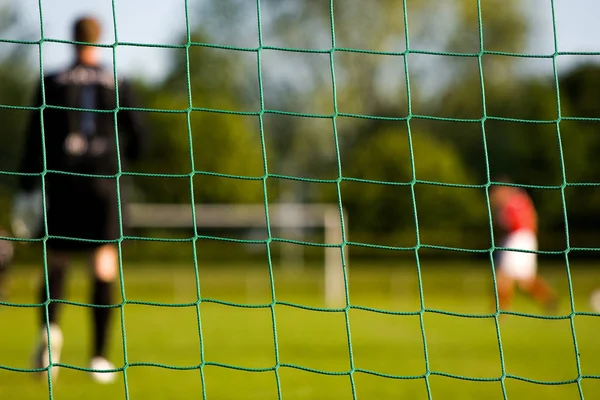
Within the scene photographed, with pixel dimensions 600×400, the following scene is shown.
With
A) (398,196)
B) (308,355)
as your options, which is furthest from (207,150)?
(308,355)

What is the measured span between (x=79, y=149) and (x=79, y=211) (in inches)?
11.6

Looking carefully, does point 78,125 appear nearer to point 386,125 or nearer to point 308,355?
point 308,355

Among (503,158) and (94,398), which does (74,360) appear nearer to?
(94,398)

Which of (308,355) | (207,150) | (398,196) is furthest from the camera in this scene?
(207,150)

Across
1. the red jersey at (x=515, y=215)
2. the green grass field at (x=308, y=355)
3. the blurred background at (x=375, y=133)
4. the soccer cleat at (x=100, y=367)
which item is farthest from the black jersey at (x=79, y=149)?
the blurred background at (x=375, y=133)

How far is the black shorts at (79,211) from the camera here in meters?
4.23

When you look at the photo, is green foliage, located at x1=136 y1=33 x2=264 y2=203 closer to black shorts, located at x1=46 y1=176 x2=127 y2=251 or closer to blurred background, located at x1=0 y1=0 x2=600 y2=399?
blurred background, located at x1=0 y1=0 x2=600 y2=399

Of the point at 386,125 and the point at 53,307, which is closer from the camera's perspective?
the point at 53,307

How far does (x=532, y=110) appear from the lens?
2889 cm

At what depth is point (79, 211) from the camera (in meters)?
4.24

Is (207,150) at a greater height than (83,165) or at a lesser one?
greater

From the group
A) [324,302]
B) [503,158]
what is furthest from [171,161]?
[324,302]

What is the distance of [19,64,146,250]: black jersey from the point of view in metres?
4.18

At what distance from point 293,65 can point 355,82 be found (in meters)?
2.00
